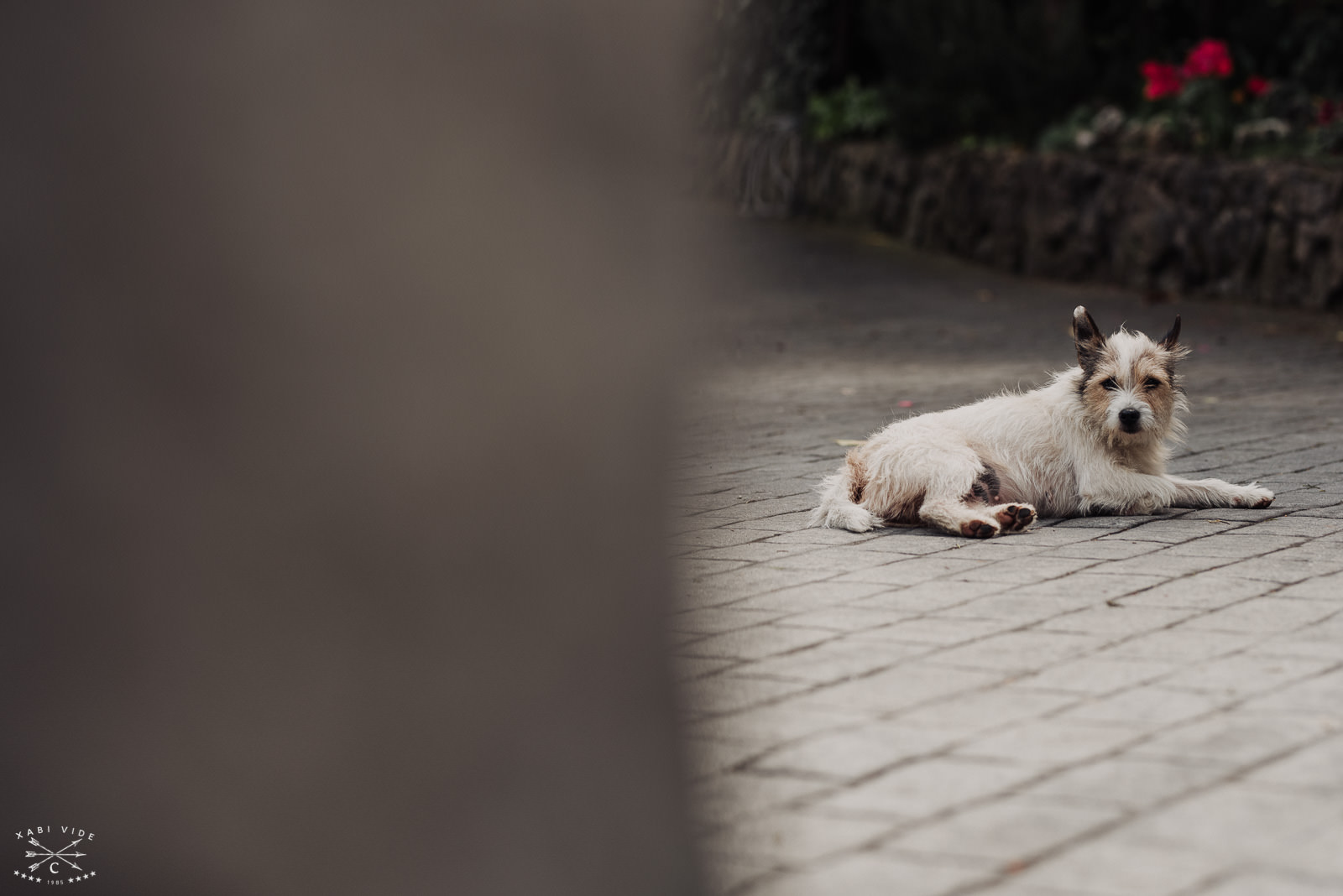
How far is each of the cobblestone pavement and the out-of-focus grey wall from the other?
1.24ft

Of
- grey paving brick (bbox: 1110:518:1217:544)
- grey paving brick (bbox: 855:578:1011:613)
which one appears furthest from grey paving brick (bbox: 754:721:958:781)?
grey paving brick (bbox: 1110:518:1217:544)

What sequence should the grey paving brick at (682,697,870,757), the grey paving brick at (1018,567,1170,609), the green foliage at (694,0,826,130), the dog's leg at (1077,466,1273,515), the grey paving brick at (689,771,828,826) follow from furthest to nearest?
the green foliage at (694,0,826,130), the dog's leg at (1077,466,1273,515), the grey paving brick at (1018,567,1170,609), the grey paving brick at (682,697,870,757), the grey paving brick at (689,771,828,826)

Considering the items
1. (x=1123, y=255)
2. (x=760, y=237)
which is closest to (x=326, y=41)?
(x=1123, y=255)

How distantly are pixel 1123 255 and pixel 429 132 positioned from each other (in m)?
15.0

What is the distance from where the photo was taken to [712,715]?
12.7 ft

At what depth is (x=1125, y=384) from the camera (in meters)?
6.11

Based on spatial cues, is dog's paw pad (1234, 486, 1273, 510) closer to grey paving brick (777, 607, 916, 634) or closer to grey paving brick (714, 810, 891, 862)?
grey paving brick (777, 607, 916, 634)

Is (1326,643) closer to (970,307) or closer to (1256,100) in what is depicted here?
(970,307)

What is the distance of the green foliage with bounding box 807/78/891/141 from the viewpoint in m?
21.3

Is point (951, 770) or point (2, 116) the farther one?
point (951, 770)

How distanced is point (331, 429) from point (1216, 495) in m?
5.22

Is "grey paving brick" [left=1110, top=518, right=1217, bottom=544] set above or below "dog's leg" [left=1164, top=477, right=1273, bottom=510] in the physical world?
below

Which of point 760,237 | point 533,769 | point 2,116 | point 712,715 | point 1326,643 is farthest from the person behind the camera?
point 760,237

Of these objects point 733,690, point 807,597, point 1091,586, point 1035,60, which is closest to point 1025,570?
point 1091,586
